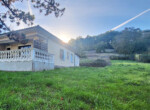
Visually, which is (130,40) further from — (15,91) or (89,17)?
(15,91)

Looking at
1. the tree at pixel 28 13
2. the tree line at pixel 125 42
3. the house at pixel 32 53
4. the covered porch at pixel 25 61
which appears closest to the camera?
the tree at pixel 28 13

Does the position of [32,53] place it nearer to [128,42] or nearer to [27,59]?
[27,59]

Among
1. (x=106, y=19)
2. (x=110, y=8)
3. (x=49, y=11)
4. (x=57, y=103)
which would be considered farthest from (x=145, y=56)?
(x=57, y=103)

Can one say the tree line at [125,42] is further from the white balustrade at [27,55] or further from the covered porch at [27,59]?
the white balustrade at [27,55]

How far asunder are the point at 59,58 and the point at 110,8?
7.06m

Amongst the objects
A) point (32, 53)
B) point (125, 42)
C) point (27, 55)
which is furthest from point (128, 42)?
point (27, 55)

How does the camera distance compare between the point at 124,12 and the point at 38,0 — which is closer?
the point at 38,0

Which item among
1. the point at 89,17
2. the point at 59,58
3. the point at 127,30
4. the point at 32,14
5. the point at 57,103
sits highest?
the point at 127,30

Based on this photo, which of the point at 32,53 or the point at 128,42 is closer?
the point at 32,53

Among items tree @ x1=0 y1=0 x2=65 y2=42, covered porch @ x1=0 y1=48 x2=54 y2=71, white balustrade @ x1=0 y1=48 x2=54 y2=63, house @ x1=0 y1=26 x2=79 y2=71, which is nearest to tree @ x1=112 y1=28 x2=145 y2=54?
house @ x1=0 y1=26 x2=79 y2=71

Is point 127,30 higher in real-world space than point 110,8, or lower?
higher

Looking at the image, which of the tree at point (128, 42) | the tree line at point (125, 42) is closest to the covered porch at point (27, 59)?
the tree line at point (125, 42)

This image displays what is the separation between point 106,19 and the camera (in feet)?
33.5

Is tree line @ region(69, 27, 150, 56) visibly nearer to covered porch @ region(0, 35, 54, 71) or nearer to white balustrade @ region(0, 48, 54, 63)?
covered porch @ region(0, 35, 54, 71)
